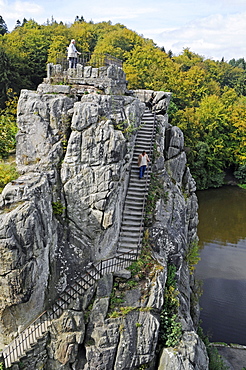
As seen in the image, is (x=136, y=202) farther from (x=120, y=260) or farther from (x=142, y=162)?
(x=120, y=260)

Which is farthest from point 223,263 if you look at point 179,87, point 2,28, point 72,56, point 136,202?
point 2,28

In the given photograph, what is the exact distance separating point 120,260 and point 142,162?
13.9 feet

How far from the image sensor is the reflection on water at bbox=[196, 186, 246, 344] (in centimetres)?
2061

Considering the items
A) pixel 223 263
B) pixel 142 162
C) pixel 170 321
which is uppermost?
pixel 142 162

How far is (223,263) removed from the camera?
2733 centimetres

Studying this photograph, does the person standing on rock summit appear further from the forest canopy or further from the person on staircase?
the forest canopy

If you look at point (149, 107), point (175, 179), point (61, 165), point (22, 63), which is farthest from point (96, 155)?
point (22, 63)

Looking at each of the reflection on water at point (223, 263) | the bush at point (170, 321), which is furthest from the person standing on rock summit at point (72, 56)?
the reflection on water at point (223, 263)

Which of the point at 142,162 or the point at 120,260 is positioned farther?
the point at 142,162

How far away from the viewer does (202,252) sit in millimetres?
29172

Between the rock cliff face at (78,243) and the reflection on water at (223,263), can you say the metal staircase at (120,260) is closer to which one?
the rock cliff face at (78,243)

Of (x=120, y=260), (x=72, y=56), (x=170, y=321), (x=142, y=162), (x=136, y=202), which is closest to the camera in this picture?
(x=170, y=321)

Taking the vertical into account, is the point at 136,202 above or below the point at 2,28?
below

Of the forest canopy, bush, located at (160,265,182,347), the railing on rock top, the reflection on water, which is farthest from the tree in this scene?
bush, located at (160,265,182,347)
